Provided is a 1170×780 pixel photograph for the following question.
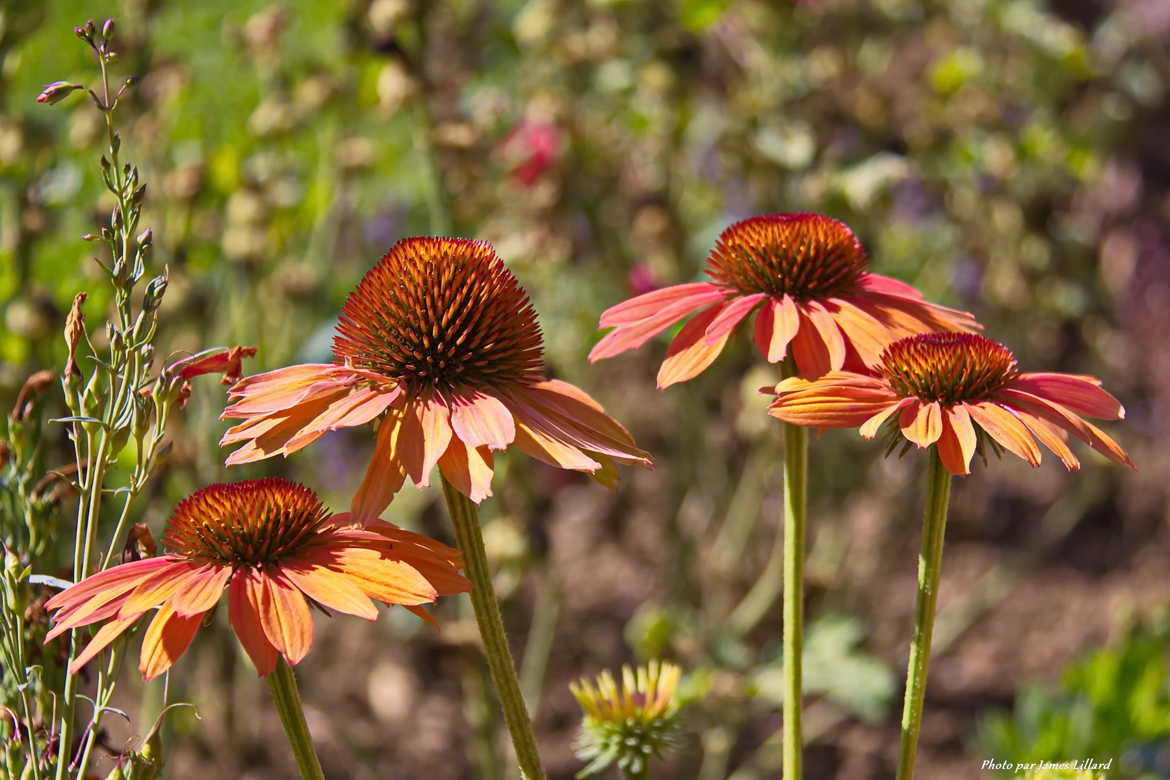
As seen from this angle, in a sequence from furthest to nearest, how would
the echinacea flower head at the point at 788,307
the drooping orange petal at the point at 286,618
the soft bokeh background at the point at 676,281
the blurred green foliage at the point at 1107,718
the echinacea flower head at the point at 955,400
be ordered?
the soft bokeh background at the point at 676,281 < the blurred green foliage at the point at 1107,718 < the echinacea flower head at the point at 788,307 < the echinacea flower head at the point at 955,400 < the drooping orange petal at the point at 286,618

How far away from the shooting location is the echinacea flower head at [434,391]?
0.71 m

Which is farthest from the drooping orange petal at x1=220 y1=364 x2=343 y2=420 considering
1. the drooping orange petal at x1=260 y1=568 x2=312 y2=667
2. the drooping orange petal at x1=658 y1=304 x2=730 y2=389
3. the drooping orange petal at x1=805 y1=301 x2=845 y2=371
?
the drooping orange petal at x1=805 y1=301 x2=845 y2=371

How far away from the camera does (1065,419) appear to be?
2.51 ft

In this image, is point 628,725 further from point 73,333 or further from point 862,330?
point 73,333

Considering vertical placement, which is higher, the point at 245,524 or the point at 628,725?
the point at 245,524

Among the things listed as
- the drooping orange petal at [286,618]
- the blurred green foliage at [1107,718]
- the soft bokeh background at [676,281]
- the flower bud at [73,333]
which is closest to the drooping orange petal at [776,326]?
the drooping orange petal at [286,618]

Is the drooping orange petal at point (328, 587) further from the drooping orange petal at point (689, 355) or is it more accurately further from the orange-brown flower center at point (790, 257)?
the orange-brown flower center at point (790, 257)

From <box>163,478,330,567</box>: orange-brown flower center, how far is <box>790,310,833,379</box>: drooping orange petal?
335 mm

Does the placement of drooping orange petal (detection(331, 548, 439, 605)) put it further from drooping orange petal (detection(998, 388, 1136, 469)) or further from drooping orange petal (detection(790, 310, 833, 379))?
drooping orange petal (detection(998, 388, 1136, 469))

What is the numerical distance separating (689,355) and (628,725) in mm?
271

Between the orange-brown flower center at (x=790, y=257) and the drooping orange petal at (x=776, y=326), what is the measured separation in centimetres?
2

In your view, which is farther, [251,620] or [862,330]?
[862,330]

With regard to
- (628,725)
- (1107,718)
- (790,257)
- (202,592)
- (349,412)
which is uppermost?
(790,257)

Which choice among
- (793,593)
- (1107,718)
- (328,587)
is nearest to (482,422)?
(328,587)
